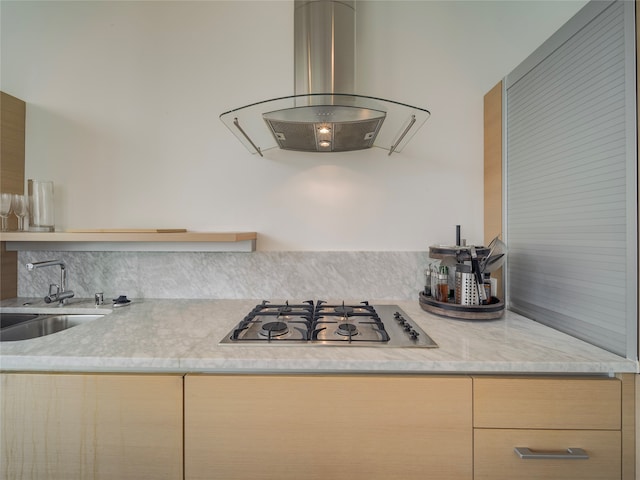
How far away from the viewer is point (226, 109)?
1523 millimetres

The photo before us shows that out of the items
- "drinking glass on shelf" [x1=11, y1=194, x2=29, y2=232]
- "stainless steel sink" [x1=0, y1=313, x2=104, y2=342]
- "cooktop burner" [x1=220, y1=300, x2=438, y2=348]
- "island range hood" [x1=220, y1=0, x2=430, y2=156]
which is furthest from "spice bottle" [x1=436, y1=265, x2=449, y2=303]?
"drinking glass on shelf" [x1=11, y1=194, x2=29, y2=232]

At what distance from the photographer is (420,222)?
1.51m

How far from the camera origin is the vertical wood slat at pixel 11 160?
1444mm

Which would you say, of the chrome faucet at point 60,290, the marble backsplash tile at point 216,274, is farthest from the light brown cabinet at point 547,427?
the chrome faucet at point 60,290

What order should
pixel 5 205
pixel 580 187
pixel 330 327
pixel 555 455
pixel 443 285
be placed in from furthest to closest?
1. pixel 5 205
2. pixel 443 285
3. pixel 330 327
4. pixel 580 187
5. pixel 555 455

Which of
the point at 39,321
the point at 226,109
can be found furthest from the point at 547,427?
the point at 39,321

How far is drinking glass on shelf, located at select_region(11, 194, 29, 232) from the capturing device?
1.39 meters

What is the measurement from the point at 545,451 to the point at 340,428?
0.59 m

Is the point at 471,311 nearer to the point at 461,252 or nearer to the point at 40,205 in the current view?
the point at 461,252

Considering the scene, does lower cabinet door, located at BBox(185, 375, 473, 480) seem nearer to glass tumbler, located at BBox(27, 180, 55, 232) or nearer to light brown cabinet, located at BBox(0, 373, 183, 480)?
light brown cabinet, located at BBox(0, 373, 183, 480)

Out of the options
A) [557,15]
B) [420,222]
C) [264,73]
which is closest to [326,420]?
[420,222]

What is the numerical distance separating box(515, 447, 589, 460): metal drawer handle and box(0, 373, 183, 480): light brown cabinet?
984 millimetres

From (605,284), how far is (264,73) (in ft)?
5.67

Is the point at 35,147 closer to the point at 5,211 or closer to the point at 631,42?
the point at 5,211
